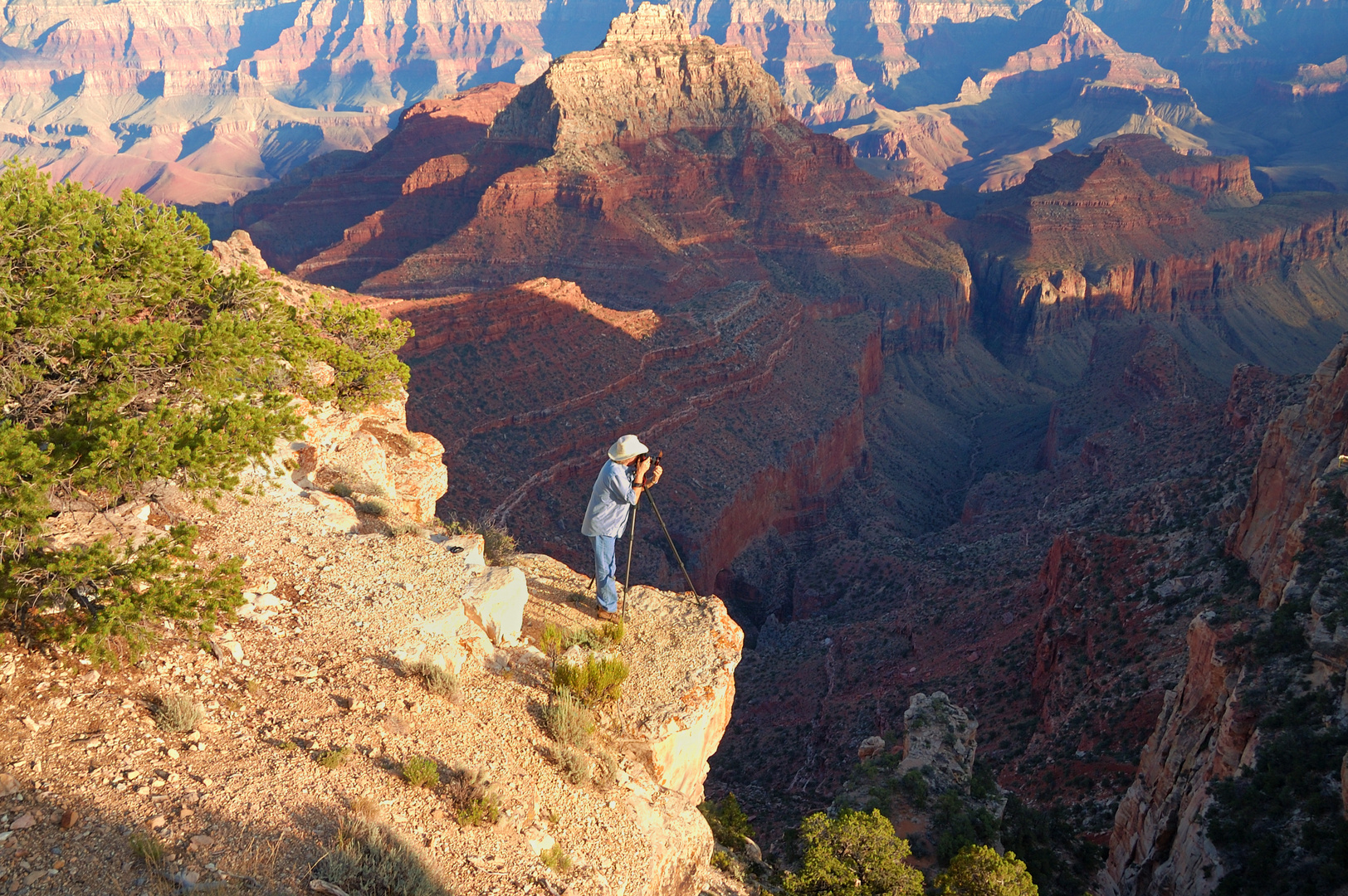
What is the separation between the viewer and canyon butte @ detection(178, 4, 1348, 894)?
73.6 feet

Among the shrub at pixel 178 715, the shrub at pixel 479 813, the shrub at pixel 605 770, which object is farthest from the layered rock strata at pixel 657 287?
the shrub at pixel 479 813

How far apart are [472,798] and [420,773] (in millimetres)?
681

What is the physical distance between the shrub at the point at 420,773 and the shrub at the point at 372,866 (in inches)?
33.5

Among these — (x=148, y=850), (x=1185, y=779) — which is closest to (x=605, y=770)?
(x=148, y=850)

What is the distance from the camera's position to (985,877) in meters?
15.2

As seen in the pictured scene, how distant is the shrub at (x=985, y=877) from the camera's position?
15086mm

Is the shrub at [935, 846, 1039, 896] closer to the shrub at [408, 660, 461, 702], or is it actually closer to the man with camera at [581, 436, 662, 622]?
the man with camera at [581, 436, 662, 622]

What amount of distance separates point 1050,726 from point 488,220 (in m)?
70.3

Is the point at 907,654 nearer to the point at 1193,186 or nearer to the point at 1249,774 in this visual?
the point at 1249,774

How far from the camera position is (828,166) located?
10819 centimetres

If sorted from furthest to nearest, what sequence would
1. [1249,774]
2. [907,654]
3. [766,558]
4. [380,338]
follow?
[766,558] < [907,654] < [380,338] < [1249,774]

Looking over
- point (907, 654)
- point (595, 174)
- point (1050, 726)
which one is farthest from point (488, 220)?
point (1050, 726)

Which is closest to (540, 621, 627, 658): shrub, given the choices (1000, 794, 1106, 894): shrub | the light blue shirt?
the light blue shirt

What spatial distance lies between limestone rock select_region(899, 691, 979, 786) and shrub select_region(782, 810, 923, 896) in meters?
8.80
